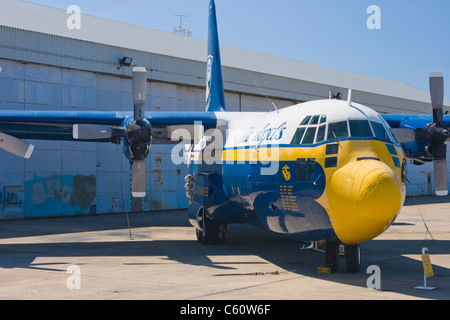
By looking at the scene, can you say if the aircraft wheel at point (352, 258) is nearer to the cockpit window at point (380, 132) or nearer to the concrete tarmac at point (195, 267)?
the concrete tarmac at point (195, 267)

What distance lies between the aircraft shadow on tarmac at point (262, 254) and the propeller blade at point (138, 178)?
1748mm

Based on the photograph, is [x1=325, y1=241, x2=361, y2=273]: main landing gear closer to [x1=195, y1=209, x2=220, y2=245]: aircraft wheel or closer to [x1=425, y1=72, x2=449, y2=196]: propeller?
[x1=425, y1=72, x2=449, y2=196]: propeller

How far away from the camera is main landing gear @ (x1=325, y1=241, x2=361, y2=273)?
37.1ft

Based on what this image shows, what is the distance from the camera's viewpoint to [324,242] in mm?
11367

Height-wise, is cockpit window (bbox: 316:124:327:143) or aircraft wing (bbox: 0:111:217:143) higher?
aircraft wing (bbox: 0:111:217:143)

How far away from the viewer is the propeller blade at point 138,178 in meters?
15.5

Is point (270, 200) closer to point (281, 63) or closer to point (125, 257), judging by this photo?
point (125, 257)

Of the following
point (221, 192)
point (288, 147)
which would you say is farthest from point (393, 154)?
point (221, 192)

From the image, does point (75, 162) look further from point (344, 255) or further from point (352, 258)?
point (352, 258)

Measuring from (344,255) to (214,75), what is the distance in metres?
11.2

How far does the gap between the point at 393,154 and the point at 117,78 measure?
23.2 meters

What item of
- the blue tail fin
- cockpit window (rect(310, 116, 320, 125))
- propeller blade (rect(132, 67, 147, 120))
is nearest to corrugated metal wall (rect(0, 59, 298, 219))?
the blue tail fin

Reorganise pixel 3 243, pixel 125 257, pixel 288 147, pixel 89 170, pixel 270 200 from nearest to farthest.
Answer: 1. pixel 288 147
2. pixel 270 200
3. pixel 125 257
4. pixel 3 243
5. pixel 89 170

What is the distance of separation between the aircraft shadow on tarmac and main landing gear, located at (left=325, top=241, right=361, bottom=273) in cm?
18
